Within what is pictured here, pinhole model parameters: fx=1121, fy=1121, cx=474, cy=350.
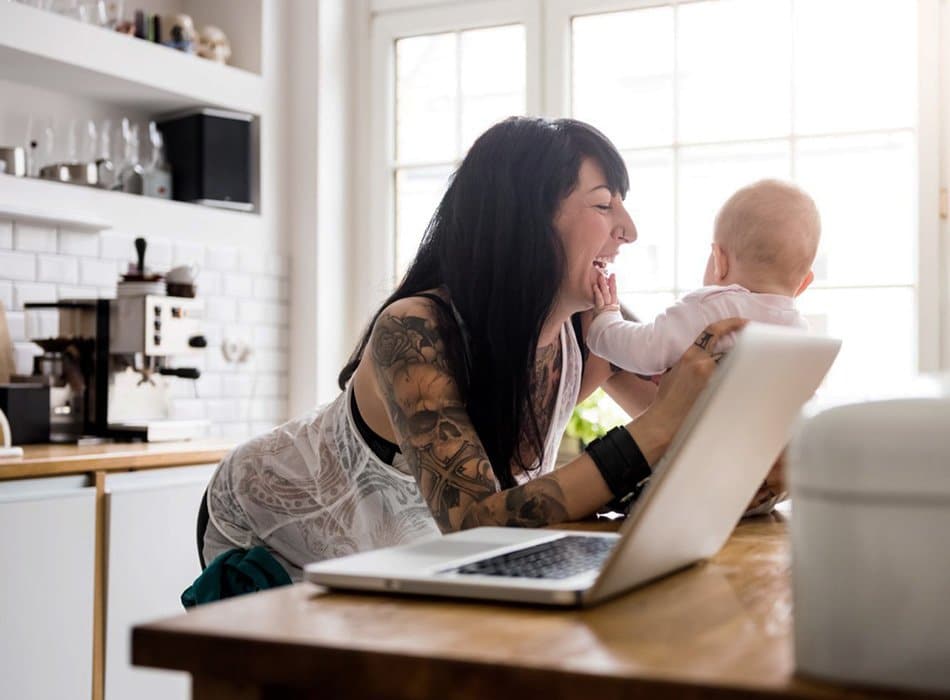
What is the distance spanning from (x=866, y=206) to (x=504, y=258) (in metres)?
2.41

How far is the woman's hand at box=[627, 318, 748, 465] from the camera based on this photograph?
145cm

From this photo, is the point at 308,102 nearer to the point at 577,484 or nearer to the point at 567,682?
the point at 577,484

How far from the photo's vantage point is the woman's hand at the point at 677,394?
1453mm

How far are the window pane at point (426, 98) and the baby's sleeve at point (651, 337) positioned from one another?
2682 mm

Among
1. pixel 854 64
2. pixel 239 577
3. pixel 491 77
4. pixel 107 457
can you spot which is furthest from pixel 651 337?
pixel 491 77

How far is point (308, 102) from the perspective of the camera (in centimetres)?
445

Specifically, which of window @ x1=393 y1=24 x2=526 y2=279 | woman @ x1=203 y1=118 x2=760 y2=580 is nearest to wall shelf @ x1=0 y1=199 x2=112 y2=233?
window @ x1=393 y1=24 x2=526 y2=279

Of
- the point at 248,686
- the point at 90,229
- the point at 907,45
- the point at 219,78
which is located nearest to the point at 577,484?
the point at 248,686

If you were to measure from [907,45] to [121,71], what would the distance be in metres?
2.63

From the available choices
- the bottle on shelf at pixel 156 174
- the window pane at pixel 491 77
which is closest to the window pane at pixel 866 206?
the window pane at pixel 491 77

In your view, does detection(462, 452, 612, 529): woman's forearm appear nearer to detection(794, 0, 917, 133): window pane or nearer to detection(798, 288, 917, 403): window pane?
detection(798, 288, 917, 403): window pane

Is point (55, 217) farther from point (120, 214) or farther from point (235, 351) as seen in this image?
point (235, 351)

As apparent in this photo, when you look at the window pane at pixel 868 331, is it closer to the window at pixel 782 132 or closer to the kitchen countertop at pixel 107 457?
the window at pixel 782 132

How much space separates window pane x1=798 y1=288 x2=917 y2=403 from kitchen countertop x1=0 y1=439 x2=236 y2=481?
1997mm
